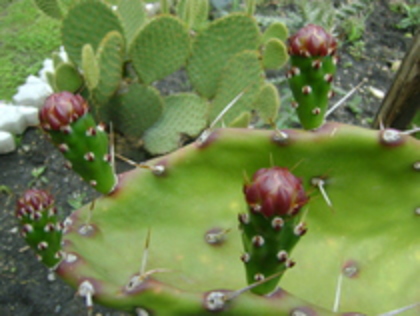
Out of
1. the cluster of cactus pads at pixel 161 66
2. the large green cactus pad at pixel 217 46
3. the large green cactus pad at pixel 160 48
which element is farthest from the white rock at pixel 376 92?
the large green cactus pad at pixel 160 48

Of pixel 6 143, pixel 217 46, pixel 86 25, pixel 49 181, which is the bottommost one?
pixel 49 181

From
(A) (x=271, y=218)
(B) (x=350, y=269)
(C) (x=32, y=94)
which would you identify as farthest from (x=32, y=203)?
(C) (x=32, y=94)

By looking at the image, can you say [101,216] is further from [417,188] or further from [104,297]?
[417,188]

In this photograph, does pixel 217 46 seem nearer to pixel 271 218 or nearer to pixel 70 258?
pixel 70 258

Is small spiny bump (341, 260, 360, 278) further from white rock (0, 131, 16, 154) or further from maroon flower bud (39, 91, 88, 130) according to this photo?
white rock (0, 131, 16, 154)

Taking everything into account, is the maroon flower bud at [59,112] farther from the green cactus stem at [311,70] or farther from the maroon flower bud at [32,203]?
the green cactus stem at [311,70]

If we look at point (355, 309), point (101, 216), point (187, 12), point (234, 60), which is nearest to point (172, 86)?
point (187, 12)
